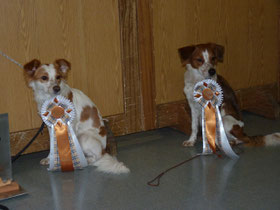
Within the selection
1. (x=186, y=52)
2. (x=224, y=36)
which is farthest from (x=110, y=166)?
(x=224, y=36)

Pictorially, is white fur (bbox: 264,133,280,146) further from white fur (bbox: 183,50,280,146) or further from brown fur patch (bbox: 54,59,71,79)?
brown fur patch (bbox: 54,59,71,79)

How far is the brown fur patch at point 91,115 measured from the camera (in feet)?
9.26

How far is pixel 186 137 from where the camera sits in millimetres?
3432

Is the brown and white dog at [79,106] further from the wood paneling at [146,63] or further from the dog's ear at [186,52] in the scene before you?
the dog's ear at [186,52]

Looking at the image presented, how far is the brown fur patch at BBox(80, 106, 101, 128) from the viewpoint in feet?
9.26

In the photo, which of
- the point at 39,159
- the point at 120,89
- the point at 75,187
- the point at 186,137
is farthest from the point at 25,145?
the point at 186,137

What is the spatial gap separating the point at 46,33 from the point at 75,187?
1231 mm

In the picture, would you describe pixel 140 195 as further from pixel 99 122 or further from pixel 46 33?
pixel 46 33

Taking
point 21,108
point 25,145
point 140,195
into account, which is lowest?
point 140,195

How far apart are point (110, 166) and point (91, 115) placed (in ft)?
1.56

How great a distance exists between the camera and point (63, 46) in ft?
9.50

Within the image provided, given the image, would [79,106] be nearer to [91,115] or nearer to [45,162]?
[91,115]

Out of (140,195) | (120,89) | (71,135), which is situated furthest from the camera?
(120,89)

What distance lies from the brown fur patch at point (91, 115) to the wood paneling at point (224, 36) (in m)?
0.80
